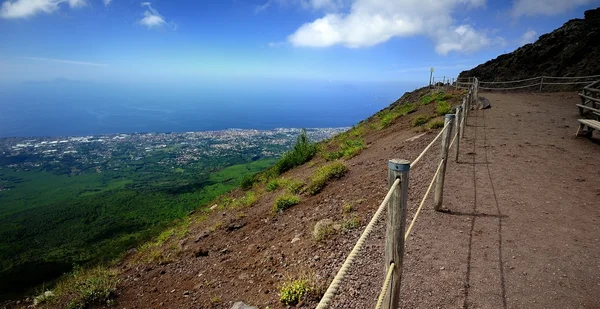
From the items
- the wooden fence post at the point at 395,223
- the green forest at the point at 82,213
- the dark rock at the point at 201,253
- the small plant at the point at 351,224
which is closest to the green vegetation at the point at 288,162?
the green forest at the point at 82,213

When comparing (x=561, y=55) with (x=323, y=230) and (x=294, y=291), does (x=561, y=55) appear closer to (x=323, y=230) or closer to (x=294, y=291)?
(x=323, y=230)

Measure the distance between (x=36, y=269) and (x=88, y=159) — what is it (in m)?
118

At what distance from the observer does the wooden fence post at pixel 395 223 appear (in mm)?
2303

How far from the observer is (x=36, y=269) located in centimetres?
1959

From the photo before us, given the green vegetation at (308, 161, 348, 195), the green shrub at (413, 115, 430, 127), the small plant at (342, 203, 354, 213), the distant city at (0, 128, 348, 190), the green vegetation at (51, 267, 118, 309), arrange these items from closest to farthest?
1. the green vegetation at (51, 267, 118, 309)
2. the small plant at (342, 203, 354, 213)
3. the green vegetation at (308, 161, 348, 195)
4. the green shrub at (413, 115, 430, 127)
5. the distant city at (0, 128, 348, 190)

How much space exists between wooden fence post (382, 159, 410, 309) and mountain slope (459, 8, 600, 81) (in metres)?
36.5

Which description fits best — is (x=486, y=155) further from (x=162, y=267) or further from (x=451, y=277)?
(x=162, y=267)

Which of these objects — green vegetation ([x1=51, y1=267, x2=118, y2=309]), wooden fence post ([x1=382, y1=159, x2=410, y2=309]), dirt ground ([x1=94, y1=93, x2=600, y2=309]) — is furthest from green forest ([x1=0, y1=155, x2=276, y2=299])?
wooden fence post ([x1=382, y1=159, x2=410, y2=309])

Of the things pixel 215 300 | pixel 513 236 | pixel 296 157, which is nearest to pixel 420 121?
pixel 296 157

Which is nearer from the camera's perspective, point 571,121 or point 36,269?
point 571,121

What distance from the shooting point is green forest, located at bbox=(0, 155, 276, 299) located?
19906 mm

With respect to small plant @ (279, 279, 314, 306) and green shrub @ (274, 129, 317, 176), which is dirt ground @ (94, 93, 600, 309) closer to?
small plant @ (279, 279, 314, 306)

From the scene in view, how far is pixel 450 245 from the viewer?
16.1 ft

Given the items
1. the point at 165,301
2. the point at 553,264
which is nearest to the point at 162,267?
the point at 165,301
